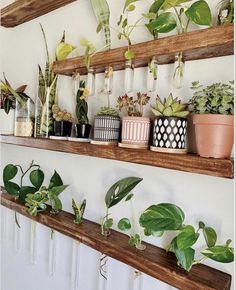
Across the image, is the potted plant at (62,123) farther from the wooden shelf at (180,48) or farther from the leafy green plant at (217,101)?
the leafy green plant at (217,101)

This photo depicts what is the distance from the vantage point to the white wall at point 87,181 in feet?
2.47

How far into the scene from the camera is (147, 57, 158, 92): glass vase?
0.80 m

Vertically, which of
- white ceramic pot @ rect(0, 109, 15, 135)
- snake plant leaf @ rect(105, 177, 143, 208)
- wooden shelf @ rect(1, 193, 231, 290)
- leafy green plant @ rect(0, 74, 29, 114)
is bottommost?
wooden shelf @ rect(1, 193, 231, 290)

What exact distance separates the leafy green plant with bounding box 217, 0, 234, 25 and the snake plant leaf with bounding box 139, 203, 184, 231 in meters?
0.49

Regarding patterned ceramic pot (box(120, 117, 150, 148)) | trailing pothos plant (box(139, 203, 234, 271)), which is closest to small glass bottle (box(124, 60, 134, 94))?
patterned ceramic pot (box(120, 117, 150, 148))

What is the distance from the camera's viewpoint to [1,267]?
1.54m

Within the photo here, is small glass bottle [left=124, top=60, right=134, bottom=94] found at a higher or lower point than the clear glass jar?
higher

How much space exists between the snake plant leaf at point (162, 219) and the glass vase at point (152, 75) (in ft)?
1.16

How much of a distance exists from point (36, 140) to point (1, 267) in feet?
2.96

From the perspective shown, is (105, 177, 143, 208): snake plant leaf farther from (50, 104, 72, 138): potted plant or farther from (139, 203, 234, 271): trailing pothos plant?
(50, 104, 72, 138): potted plant

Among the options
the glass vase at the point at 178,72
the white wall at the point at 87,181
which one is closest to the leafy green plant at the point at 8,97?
the white wall at the point at 87,181

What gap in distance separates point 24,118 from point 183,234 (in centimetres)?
88

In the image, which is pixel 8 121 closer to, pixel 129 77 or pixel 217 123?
pixel 129 77

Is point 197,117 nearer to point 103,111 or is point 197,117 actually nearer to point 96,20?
point 103,111
